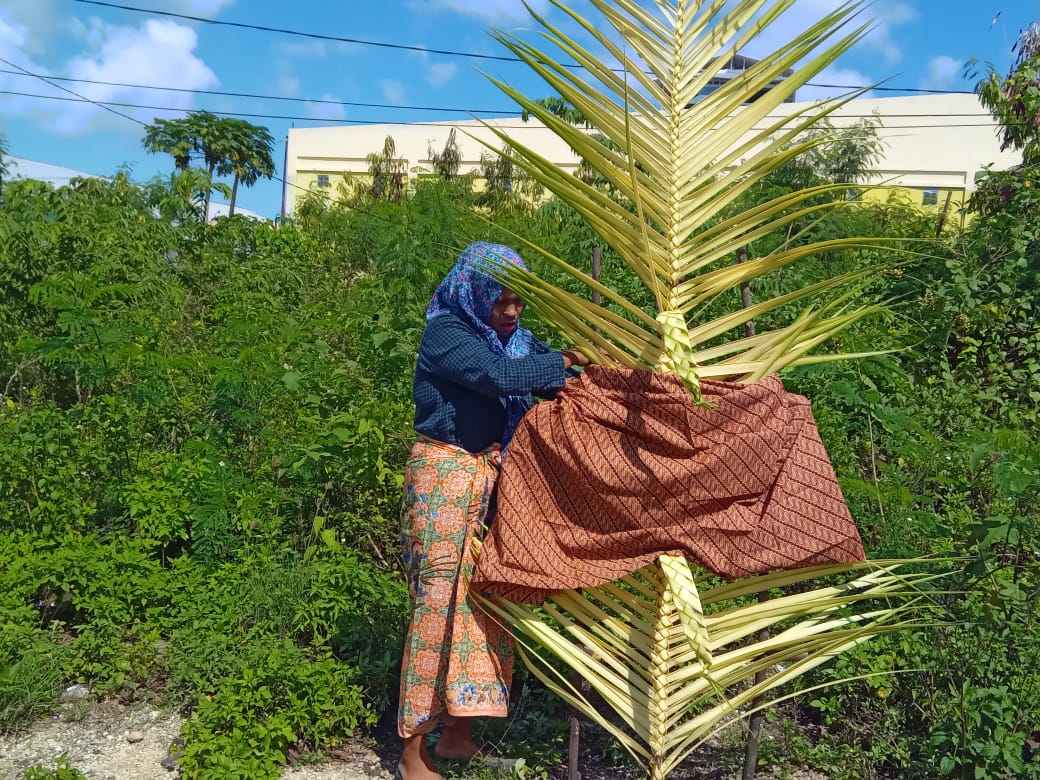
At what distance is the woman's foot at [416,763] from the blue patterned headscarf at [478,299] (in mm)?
1070

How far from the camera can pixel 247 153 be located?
3194 cm

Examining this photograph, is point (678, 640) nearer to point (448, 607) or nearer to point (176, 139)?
point (448, 607)

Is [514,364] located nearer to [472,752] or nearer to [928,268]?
[472,752]

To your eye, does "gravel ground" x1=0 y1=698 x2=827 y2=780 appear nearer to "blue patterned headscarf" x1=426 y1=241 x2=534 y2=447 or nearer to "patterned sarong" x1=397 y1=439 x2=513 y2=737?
"patterned sarong" x1=397 y1=439 x2=513 y2=737

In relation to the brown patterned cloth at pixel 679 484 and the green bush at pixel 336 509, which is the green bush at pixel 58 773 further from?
the brown patterned cloth at pixel 679 484

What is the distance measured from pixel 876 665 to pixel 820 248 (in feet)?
6.17

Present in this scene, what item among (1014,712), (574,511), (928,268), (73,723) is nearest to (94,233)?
(73,723)

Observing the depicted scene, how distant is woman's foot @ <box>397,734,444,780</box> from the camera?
320 centimetres

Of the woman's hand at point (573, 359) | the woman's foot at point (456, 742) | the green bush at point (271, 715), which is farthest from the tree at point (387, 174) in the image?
the woman's hand at point (573, 359)

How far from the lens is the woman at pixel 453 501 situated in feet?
9.75

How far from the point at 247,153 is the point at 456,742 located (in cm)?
3110

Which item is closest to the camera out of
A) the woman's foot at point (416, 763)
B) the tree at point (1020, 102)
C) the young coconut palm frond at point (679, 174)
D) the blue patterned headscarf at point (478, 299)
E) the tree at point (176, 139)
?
the young coconut palm frond at point (679, 174)

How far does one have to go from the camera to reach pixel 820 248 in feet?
7.41

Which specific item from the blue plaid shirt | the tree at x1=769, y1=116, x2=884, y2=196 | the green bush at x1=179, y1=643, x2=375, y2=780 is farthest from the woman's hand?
the green bush at x1=179, y1=643, x2=375, y2=780
